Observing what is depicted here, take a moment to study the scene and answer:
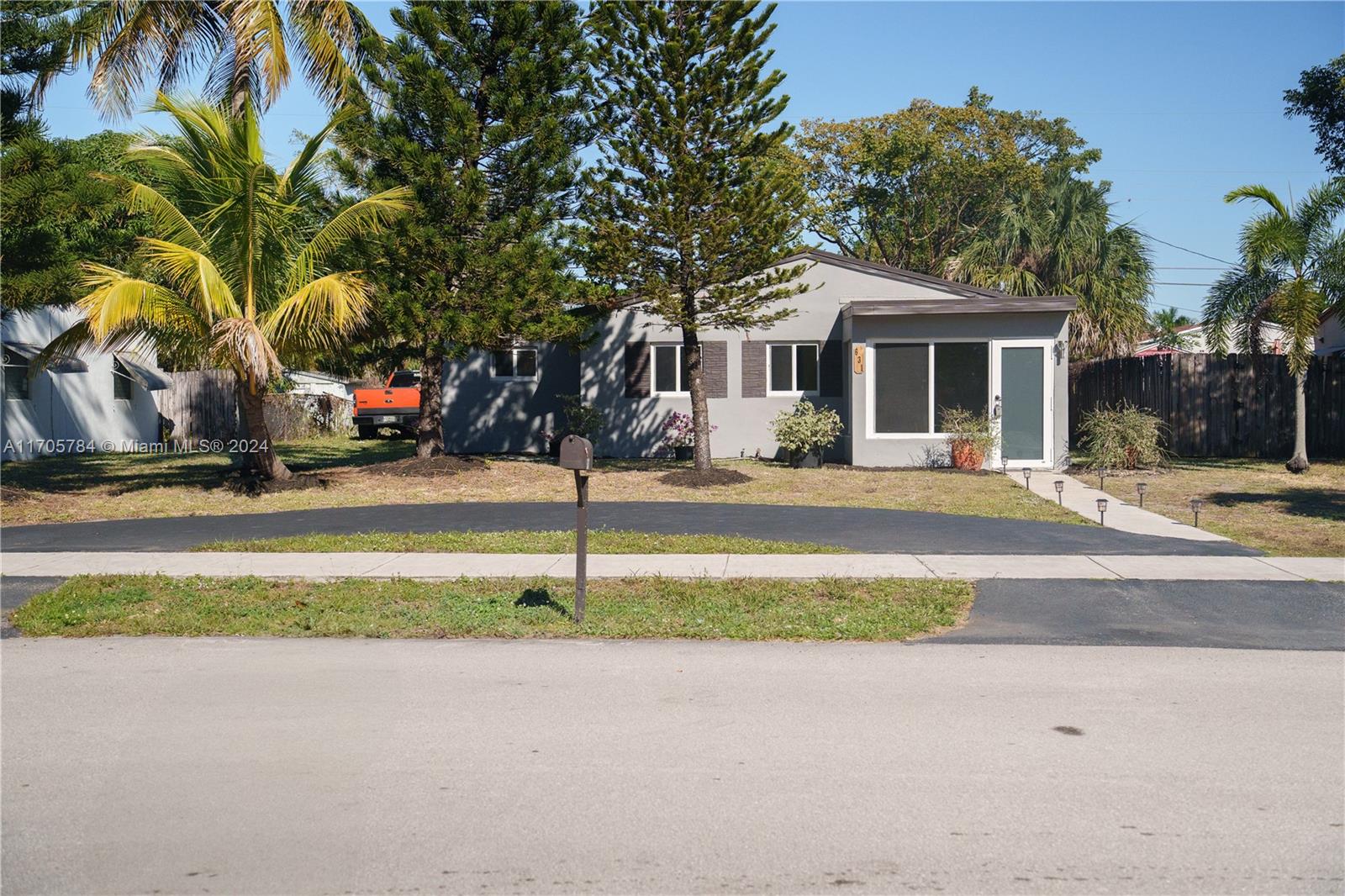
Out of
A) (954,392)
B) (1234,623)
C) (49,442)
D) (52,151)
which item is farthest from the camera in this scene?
(49,442)

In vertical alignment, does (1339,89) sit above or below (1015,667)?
above

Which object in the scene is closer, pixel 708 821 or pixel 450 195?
pixel 708 821

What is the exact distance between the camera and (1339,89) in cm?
2161

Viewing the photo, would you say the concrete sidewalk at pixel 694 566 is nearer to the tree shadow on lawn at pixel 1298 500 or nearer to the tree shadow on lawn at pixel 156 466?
the tree shadow on lawn at pixel 1298 500

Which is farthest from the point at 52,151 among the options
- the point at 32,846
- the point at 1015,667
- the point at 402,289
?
the point at 1015,667

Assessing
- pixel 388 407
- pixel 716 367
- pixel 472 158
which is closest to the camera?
pixel 472 158

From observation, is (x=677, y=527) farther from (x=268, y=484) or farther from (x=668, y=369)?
(x=668, y=369)

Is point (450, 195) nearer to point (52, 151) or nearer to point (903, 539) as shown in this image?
point (52, 151)

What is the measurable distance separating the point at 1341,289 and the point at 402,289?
16804mm

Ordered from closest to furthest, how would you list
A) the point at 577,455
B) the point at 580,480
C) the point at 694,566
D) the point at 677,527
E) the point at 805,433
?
the point at 577,455
the point at 580,480
the point at 694,566
the point at 677,527
the point at 805,433

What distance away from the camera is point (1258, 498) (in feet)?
54.2

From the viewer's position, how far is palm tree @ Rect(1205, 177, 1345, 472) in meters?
19.8

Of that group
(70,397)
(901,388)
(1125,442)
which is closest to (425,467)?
(901,388)

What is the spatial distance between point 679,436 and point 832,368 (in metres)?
3.59
